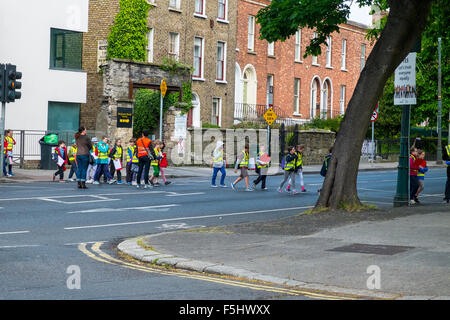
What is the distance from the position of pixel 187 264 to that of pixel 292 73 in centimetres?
4161

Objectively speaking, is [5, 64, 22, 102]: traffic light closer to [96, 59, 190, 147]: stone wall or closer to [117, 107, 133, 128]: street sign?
[117, 107, 133, 128]: street sign

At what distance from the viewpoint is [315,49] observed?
18859mm

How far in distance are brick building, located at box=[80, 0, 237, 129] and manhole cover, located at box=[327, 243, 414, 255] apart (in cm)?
2739

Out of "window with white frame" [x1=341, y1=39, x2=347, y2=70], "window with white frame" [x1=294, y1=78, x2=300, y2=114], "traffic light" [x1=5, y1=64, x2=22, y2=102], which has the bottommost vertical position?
"traffic light" [x1=5, y1=64, x2=22, y2=102]

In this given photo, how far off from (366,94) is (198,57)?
26998 mm

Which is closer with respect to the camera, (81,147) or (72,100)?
(81,147)

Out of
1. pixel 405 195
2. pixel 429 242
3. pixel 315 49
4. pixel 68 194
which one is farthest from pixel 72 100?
pixel 429 242

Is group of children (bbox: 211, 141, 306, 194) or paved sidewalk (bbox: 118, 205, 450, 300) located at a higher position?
group of children (bbox: 211, 141, 306, 194)

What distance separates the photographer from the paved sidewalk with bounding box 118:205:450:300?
790 centimetres

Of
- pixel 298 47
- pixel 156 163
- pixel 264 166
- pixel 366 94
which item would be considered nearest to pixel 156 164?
pixel 156 163

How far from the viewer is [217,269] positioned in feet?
28.6

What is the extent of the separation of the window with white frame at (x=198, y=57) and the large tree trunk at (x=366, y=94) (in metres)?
26.4

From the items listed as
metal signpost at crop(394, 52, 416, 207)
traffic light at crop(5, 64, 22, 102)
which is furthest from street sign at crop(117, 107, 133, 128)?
metal signpost at crop(394, 52, 416, 207)

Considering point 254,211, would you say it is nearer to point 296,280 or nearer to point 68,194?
point 68,194
